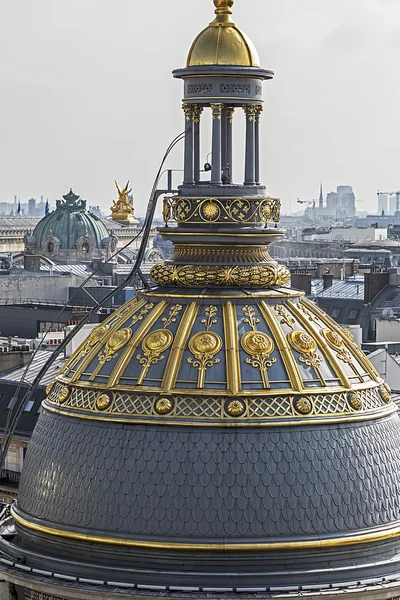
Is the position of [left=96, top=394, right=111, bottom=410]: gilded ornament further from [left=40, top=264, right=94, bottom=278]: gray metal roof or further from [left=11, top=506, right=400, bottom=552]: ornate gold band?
[left=40, top=264, right=94, bottom=278]: gray metal roof

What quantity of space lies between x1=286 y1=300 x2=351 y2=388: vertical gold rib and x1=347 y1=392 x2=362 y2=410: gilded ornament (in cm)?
18

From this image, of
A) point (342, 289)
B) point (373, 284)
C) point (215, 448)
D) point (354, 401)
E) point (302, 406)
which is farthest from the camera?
point (342, 289)

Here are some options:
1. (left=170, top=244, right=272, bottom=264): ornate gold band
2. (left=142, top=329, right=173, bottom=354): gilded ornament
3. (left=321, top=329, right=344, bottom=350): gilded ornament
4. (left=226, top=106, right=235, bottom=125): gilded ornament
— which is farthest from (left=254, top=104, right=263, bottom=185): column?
(left=142, top=329, right=173, bottom=354): gilded ornament

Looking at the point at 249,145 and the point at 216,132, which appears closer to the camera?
the point at 216,132

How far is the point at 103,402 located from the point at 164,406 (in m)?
1.33

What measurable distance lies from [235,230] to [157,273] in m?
1.81

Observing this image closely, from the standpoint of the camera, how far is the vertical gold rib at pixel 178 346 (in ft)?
150

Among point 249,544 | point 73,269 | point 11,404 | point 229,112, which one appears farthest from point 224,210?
point 73,269

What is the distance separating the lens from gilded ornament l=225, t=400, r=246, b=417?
1784 inches

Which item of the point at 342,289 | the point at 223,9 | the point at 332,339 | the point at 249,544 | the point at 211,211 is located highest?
the point at 223,9

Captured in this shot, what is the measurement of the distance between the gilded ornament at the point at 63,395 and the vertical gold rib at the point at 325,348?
176 inches

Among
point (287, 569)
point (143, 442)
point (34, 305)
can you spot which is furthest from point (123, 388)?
point (34, 305)

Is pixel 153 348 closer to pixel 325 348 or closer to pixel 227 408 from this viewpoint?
pixel 227 408

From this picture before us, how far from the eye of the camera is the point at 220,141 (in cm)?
4741
